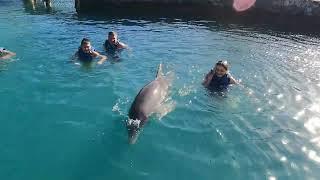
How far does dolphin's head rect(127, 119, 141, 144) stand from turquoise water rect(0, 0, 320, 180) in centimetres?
22

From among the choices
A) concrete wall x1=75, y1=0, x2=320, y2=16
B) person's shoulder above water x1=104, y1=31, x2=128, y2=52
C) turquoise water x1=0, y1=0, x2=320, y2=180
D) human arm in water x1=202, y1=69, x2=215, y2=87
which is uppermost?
concrete wall x1=75, y1=0, x2=320, y2=16

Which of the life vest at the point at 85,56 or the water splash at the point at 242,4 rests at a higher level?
the water splash at the point at 242,4

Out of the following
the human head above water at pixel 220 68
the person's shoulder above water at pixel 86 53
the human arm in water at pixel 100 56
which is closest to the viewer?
the human head above water at pixel 220 68

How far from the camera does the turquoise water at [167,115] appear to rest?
31.3 feet

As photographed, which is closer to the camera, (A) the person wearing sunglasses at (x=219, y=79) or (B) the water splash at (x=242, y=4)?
(A) the person wearing sunglasses at (x=219, y=79)

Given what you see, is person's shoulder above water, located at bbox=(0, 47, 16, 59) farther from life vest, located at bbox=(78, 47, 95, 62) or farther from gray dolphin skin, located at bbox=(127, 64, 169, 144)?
gray dolphin skin, located at bbox=(127, 64, 169, 144)

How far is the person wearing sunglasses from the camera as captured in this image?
42.7ft

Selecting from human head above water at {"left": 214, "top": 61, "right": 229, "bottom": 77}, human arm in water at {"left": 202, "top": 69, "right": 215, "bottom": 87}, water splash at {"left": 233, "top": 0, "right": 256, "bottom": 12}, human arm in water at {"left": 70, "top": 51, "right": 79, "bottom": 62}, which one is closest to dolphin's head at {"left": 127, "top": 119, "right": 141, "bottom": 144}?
human head above water at {"left": 214, "top": 61, "right": 229, "bottom": 77}

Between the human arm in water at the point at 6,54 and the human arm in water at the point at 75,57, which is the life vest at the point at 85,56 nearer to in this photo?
the human arm in water at the point at 75,57

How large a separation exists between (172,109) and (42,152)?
4.06 m

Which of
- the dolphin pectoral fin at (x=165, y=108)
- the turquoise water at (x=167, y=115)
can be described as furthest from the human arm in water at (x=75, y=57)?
the dolphin pectoral fin at (x=165, y=108)

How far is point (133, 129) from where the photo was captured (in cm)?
1055

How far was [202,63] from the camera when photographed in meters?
16.4

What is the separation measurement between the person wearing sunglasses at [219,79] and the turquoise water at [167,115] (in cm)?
41
